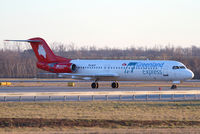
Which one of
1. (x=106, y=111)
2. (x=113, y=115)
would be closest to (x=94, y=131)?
(x=113, y=115)

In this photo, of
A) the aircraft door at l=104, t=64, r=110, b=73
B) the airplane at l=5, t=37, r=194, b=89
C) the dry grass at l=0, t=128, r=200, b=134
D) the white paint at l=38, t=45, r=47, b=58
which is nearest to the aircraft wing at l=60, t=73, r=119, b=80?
the airplane at l=5, t=37, r=194, b=89

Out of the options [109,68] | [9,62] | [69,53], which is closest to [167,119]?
[109,68]

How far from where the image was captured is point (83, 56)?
119188 millimetres

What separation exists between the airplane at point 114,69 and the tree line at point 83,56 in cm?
2878

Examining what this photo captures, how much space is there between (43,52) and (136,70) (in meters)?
10.8

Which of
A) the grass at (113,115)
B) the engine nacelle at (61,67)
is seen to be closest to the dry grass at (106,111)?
the grass at (113,115)

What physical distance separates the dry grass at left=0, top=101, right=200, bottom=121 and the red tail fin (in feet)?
66.8

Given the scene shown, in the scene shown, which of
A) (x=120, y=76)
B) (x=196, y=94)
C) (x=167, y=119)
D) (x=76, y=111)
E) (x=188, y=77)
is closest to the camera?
(x=167, y=119)

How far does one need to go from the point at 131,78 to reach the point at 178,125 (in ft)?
80.6

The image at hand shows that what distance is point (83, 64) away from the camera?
43.8 meters

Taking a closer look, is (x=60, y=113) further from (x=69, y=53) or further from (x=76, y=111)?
(x=69, y=53)

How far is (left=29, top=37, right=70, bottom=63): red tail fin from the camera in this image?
44.7 m

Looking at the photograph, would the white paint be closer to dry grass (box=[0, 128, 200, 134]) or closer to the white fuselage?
the white fuselage

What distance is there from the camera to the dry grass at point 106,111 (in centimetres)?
1917
